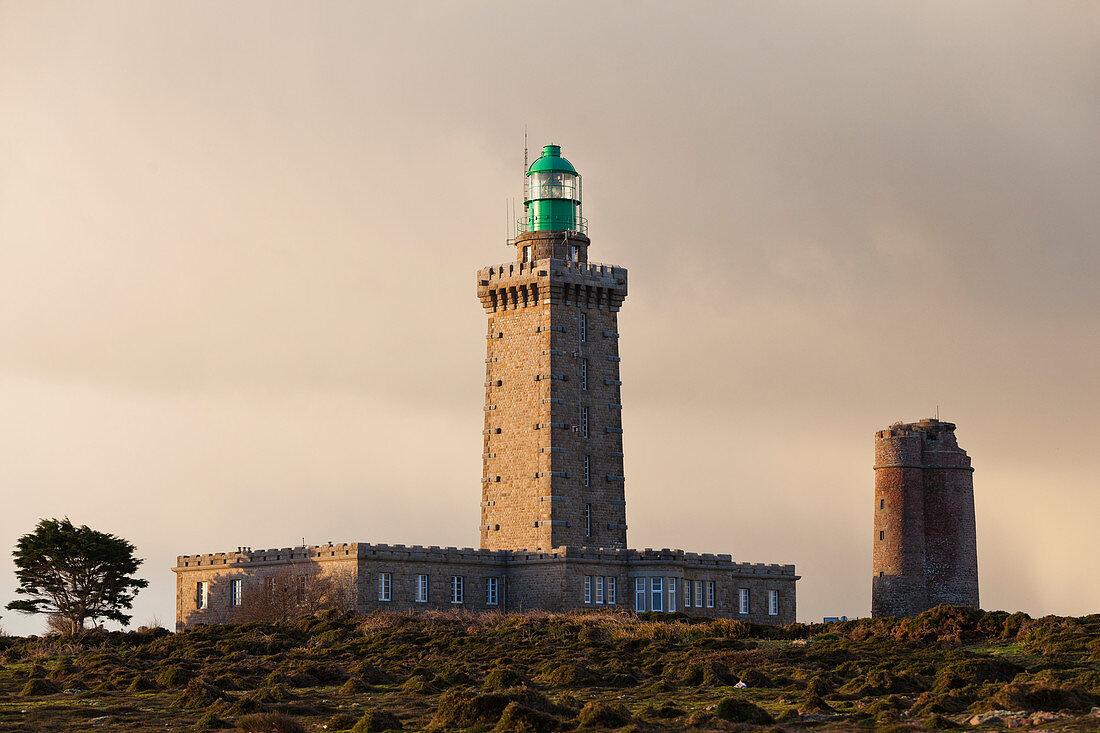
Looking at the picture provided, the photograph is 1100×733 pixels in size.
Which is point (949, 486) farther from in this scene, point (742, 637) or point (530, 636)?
point (530, 636)

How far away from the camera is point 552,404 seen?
258ft

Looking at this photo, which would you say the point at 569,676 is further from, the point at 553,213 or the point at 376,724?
the point at 553,213

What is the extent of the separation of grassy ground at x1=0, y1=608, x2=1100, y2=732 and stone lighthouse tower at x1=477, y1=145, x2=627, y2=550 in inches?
377

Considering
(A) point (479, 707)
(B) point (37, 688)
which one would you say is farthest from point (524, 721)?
(B) point (37, 688)

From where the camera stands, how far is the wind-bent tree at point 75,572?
238ft

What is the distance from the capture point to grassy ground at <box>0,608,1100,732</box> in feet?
128

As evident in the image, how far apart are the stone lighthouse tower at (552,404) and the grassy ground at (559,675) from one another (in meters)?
9.56

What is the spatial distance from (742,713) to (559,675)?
10.8 meters

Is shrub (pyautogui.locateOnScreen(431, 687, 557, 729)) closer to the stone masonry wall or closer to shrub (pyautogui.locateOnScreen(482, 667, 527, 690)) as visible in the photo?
shrub (pyautogui.locateOnScreen(482, 667, 527, 690))

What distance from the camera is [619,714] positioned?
3794 centimetres

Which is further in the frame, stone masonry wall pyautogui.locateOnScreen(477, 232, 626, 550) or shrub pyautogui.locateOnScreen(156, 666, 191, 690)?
stone masonry wall pyautogui.locateOnScreen(477, 232, 626, 550)

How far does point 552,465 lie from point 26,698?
1315 inches

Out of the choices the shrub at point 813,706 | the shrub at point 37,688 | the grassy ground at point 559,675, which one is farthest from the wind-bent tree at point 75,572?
the shrub at point 813,706

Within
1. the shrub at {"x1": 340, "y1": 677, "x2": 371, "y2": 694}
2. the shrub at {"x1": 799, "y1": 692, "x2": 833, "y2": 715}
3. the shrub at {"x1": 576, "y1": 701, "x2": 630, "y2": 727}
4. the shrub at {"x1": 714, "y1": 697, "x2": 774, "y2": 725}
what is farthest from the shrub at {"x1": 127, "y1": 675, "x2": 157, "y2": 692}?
the shrub at {"x1": 799, "y1": 692, "x2": 833, "y2": 715}
